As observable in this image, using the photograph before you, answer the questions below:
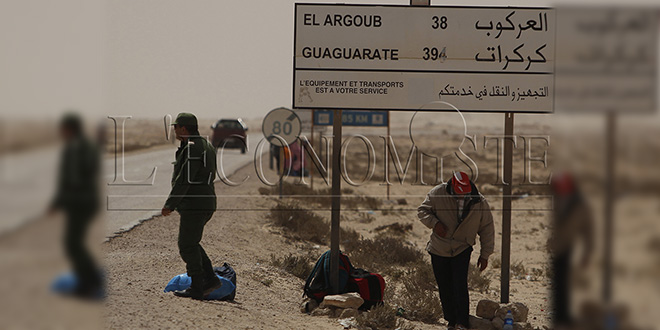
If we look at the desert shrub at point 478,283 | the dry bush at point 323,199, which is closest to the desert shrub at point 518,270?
the desert shrub at point 478,283

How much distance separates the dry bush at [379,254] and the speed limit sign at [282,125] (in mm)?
3856

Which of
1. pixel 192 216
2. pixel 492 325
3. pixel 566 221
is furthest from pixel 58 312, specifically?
pixel 492 325

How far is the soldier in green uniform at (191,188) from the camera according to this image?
21.4 feet

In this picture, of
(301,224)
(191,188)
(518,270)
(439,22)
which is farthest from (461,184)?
(301,224)

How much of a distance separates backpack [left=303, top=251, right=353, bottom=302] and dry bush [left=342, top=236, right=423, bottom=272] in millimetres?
3549

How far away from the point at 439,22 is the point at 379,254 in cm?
519

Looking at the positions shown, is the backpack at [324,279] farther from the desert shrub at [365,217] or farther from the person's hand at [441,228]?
the desert shrub at [365,217]

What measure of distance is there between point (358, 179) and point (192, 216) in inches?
1089

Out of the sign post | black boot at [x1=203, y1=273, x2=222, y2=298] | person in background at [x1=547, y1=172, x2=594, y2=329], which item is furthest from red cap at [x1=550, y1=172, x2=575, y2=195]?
the sign post

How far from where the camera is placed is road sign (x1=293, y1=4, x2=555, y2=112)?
7797 millimetres

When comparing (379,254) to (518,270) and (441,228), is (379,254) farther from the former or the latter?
(441,228)

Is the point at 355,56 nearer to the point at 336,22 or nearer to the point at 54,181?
the point at 336,22

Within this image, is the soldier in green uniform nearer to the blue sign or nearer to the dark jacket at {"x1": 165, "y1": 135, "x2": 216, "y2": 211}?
the dark jacket at {"x1": 165, "y1": 135, "x2": 216, "y2": 211}

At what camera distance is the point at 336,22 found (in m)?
7.83
